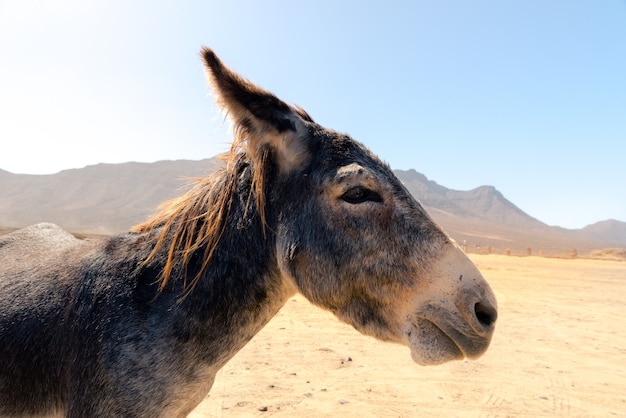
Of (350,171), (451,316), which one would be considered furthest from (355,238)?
(451,316)

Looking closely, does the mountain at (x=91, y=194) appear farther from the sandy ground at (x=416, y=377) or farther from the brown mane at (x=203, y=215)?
the brown mane at (x=203, y=215)

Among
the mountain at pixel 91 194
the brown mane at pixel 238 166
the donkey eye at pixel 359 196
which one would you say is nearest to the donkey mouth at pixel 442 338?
the donkey eye at pixel 359 196

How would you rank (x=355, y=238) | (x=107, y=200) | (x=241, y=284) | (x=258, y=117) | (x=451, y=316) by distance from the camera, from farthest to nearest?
(x=107, y=200), (x=258, y=117), (x=241, y=284), (x=355, y=238), (x=451, y=316)

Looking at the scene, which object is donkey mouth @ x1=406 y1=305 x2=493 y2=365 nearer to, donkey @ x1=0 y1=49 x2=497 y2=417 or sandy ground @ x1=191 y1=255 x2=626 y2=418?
donkey @ x1=0 y1=49 x2=497 y2=417

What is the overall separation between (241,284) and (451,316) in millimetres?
1242

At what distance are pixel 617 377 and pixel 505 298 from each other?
7.88 m

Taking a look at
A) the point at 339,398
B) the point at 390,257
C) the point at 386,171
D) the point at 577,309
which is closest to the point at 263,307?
the point at 390,257

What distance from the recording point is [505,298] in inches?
550

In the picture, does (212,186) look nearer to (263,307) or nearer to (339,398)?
(263,307)

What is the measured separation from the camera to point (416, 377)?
20.5 feet

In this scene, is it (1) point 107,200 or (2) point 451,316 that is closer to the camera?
(2) point 451,316

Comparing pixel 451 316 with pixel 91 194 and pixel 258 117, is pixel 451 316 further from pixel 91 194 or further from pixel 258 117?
pixel 91 194

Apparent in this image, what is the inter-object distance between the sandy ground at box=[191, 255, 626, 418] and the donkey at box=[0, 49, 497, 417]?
9.97 feet

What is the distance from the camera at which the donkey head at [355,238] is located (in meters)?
2.14
